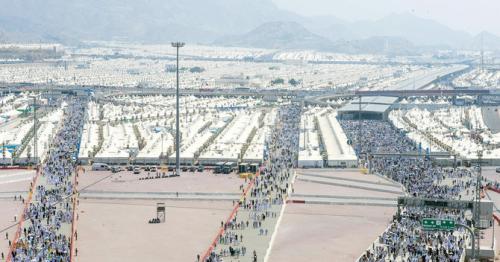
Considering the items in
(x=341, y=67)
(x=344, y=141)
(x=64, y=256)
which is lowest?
(x=64, y=256)

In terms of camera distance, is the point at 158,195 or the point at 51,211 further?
the point at 158,195

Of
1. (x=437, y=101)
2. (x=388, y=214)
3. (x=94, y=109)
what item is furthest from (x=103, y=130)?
(x=437, y=101)

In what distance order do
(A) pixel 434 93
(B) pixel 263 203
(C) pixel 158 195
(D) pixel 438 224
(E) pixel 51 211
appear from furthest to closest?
(A) pixel 434 93
(C) pixel 158 195
(B) pixel 263 203
(E) pixel 51 211
(D) pixel 438 224

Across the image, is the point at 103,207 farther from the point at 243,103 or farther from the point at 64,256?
the point at 243,103

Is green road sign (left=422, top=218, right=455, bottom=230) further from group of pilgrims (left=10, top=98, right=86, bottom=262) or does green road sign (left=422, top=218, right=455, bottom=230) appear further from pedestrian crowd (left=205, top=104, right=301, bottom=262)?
group of pilgrims (left=10, top=98, right=86, bottom=262)

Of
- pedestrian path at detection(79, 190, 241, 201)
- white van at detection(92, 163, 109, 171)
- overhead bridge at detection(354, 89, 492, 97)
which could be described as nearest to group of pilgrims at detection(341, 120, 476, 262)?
pedestrian path at detection(79, 190, 241, 201)

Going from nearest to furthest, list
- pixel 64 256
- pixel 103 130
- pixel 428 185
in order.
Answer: pixel 64 256
pixel 428 185
pixel 103 130

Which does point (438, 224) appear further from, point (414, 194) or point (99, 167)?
point (99, 167)

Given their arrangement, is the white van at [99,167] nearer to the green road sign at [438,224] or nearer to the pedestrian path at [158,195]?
the pedestrian path at [158,195]

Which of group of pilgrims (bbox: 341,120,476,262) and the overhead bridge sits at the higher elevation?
the overhead bridge

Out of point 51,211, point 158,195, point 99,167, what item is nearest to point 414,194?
point 158,195

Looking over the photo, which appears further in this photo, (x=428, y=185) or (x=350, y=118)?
(x=350, y=118)
